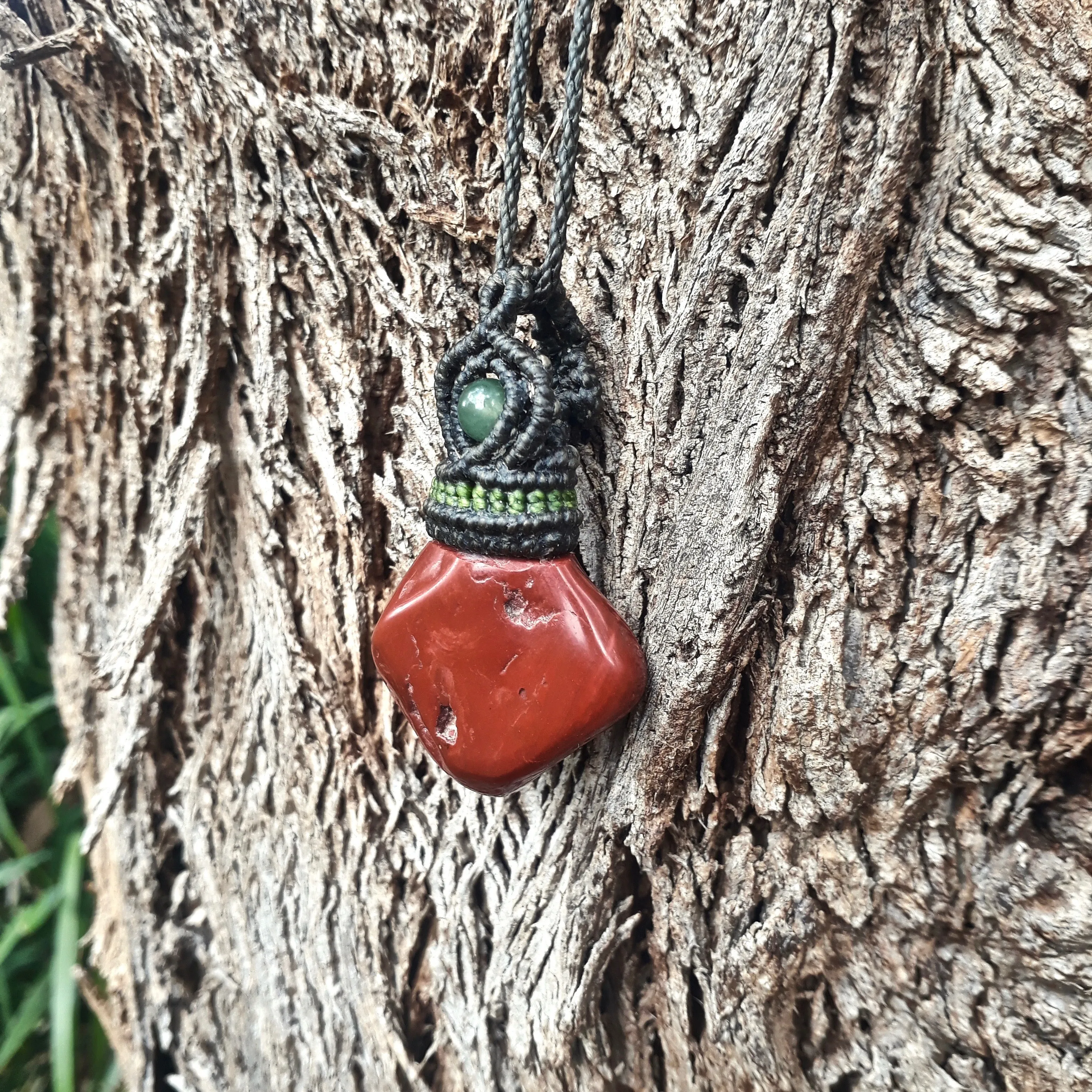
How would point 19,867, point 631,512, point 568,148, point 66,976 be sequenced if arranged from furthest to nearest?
point 19,867 → point 66,976 → point 631,512 → point 568,148

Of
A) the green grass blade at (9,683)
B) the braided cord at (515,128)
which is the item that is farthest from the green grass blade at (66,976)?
the braided cord at (515,128)

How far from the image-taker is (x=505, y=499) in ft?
2.33

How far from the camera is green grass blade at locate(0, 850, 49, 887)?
5.40 feet

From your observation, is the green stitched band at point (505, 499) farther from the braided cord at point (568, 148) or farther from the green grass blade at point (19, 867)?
the green grass blade at point (19, 867)

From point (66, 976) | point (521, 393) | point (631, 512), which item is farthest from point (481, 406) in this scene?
point (66, 976)

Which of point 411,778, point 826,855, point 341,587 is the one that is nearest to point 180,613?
point 341,587

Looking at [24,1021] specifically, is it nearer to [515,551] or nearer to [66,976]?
[66,976]

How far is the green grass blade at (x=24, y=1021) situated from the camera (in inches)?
60.8

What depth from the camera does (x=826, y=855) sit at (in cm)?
76

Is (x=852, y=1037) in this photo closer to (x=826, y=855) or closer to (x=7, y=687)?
(x=826, y=855)

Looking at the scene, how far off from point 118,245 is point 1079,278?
108 cm

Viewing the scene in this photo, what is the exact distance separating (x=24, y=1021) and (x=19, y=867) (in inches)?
11.8

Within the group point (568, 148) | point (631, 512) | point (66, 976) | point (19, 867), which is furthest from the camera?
point (19, 867)

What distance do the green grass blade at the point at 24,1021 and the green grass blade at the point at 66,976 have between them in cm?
2
